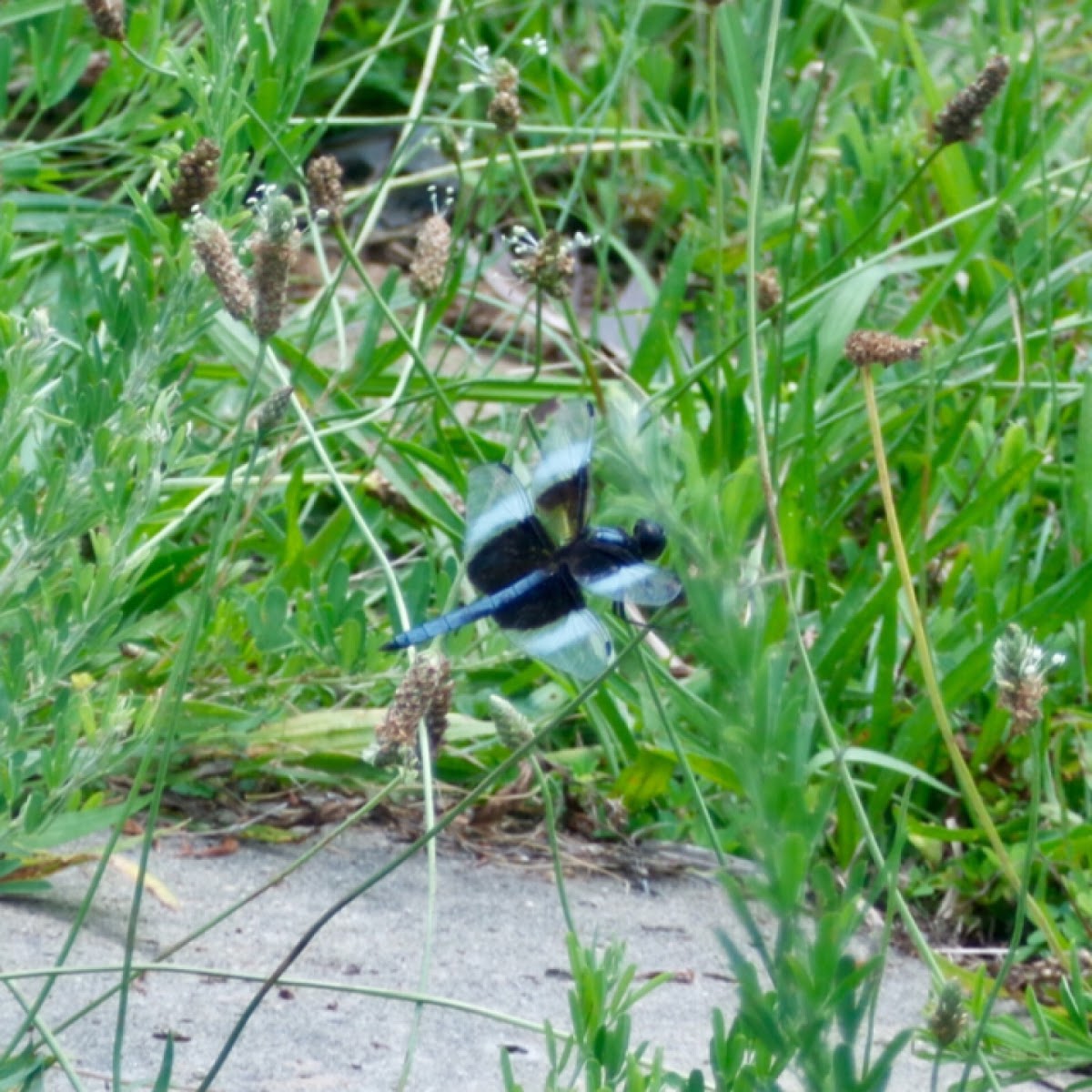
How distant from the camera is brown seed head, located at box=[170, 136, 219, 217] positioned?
1.53 m

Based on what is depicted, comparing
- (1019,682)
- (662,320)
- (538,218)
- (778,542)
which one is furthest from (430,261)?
(1019,682)

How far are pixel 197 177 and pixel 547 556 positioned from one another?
48 cm

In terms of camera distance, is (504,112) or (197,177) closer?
(197,177)

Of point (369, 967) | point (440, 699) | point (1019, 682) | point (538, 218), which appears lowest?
point (369, 967)

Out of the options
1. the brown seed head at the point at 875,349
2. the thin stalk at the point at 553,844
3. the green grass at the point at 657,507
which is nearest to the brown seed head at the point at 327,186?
the green grass at the point at 657,507

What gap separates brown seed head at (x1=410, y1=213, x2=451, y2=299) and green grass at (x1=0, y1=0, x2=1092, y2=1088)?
0.32 ft

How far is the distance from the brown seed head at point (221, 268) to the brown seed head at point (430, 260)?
712 millimetres

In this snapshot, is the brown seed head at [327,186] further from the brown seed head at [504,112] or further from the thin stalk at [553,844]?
the thin stalk at [553,844]

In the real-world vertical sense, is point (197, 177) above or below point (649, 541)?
above

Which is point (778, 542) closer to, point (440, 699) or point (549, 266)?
point (440, 699)

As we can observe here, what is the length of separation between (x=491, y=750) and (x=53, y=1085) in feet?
2.72

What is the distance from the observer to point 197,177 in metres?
1.55

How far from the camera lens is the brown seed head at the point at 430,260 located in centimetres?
204

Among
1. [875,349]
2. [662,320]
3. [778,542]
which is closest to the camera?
[778,542]
